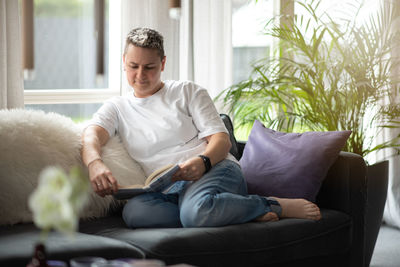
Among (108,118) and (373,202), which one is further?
(373,202)

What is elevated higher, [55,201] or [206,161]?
[55,201]

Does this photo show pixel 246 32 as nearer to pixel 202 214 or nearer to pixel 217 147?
pixel 217 147

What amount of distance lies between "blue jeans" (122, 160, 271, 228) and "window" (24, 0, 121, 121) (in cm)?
109

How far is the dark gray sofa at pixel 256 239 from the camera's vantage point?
1.67m

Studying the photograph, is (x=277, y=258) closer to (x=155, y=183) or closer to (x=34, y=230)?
(x=155, y=183)

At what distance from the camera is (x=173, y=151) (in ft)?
7.39

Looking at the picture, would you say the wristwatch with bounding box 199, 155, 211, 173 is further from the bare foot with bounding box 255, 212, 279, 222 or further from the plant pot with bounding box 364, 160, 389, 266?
the plant pot with bounding box 364, 160, 389, 266

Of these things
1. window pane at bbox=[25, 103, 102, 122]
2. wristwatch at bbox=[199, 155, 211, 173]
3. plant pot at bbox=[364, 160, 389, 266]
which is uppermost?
window pane at bbox=[25, 103, 102, 122]

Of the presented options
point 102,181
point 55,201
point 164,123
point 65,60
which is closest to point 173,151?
point 164,123

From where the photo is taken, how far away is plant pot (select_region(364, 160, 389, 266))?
2445 millimetres

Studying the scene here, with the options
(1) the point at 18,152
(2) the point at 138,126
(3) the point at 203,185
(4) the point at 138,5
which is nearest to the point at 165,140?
(2) the point at 138,126

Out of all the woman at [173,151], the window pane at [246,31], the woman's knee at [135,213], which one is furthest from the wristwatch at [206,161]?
the window pane at [246,31]

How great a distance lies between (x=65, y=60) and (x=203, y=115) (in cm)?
109

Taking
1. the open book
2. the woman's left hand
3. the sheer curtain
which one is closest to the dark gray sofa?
the open book
